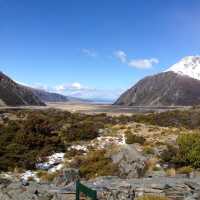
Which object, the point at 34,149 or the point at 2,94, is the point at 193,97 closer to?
the point at 2,94

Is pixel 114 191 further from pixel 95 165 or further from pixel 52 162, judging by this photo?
pixel 52 162

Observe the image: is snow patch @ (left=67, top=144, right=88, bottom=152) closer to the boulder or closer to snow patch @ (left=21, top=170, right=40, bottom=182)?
snow patch @ (left=21, top=170, right=40, bottom=182)

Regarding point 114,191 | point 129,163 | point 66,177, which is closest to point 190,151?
point 129,163

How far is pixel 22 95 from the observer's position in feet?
525

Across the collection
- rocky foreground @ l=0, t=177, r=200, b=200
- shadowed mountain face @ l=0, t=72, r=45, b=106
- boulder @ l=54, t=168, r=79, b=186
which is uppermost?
shadowed mountain face @ l=0, t=72, r=45, b=106

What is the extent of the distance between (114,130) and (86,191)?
2748cm

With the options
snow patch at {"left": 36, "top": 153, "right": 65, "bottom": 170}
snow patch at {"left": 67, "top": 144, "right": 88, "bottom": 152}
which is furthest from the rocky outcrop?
snow patch at {"left": 67, "top": 144, "right": 88, "bottom": 152}

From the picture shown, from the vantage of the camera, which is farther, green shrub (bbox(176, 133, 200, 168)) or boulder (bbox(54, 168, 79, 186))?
A: green shrub (bbox(176, 133, 200, 168))

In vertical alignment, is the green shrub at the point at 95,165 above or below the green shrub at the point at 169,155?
below

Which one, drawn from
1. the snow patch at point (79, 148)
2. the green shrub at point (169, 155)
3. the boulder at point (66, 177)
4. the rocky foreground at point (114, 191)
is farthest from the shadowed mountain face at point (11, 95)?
the rocky foreground at point (114, 191)

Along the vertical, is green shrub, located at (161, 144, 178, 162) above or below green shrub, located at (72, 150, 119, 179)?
above

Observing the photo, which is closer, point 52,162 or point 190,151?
point 190,151

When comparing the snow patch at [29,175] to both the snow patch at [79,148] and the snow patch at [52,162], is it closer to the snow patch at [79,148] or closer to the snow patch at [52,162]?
the snow patch at [52,162]

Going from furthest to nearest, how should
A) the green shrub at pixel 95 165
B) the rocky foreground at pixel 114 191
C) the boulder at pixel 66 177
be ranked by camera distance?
1. the green shrub at pixel 95 165
2. the boulder at pixel 66 177
3. the rocky foreground at pixel 114 191
